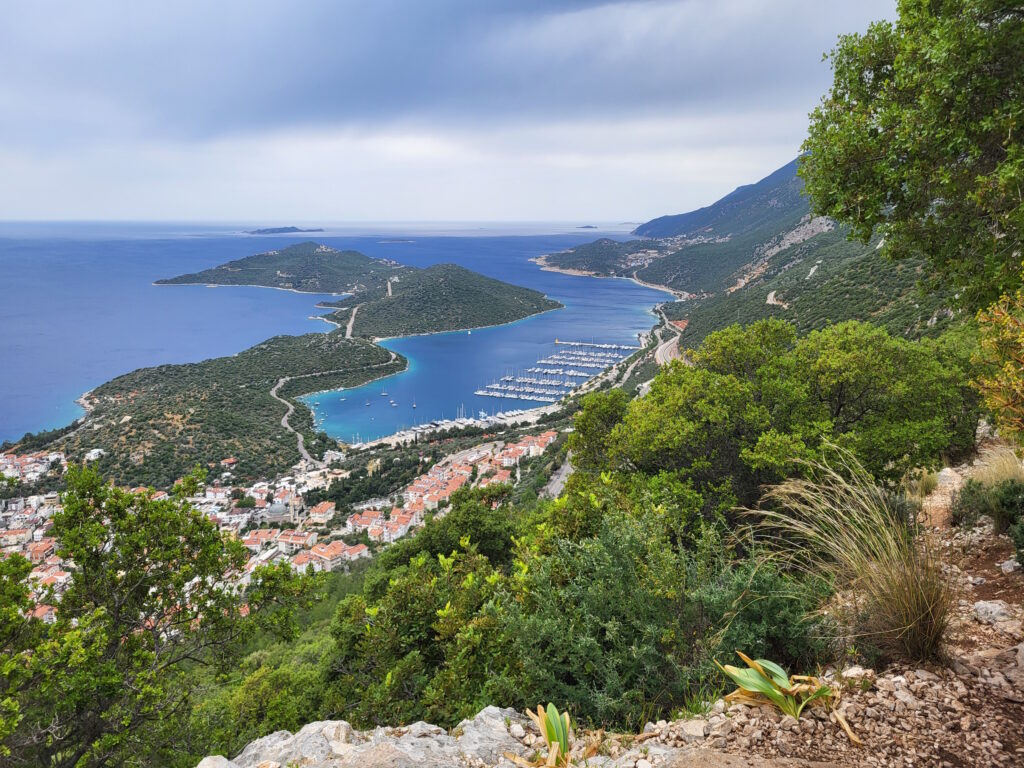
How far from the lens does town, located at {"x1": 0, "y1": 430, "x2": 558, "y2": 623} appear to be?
76.0 ft

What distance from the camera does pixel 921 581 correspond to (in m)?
2.06

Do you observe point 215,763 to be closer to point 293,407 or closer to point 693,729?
point 693,729

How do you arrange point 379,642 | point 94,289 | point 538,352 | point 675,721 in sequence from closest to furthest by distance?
point 675,721 < point 379,642 < point 538,352 < point 94,289

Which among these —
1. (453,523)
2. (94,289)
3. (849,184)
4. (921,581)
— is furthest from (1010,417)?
(94,289)

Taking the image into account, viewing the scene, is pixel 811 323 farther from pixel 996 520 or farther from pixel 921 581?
pixel 921 581

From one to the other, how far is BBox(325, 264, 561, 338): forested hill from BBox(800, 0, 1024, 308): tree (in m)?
83.2

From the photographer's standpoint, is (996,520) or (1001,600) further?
(996,520)

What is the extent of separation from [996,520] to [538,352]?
74487 mm

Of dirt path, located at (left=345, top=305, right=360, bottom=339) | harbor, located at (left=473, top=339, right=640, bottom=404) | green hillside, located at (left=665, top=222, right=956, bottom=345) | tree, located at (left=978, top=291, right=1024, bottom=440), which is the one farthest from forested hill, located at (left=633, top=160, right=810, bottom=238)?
tree, located at (left=978, top=291, right=1024, bottom=440)

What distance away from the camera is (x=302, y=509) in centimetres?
3003

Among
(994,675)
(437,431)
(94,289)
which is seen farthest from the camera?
(94,289)

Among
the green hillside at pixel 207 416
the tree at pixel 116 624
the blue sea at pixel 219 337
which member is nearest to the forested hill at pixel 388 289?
the blue sea at pixel 219 337

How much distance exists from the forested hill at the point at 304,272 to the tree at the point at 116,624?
123 meters

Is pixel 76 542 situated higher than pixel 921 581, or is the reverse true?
pixel 921 581
